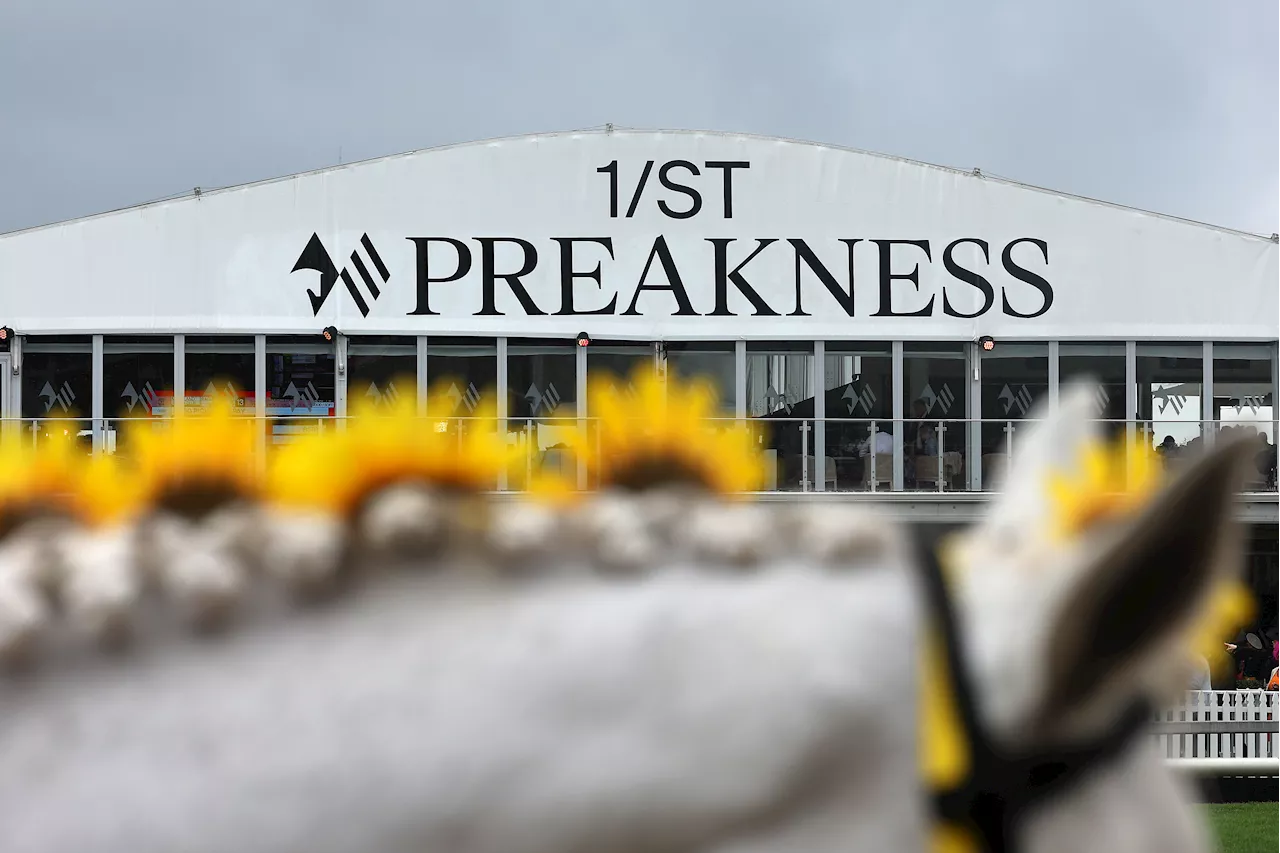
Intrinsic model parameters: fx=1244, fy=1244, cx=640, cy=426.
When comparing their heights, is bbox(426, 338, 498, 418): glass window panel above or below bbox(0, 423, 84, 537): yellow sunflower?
above

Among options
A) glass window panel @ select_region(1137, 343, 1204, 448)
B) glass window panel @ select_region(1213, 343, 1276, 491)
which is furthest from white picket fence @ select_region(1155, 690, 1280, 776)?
glass window panel @ select_region(1213, 343, 1276, 491)

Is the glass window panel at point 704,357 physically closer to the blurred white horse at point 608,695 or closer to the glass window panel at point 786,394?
the glass window panel at point 786,394

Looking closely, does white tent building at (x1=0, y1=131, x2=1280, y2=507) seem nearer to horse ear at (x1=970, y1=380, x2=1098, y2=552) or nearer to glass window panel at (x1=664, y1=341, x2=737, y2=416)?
glass window panel at (x1=664, y1=341, x2=737, y2=416)

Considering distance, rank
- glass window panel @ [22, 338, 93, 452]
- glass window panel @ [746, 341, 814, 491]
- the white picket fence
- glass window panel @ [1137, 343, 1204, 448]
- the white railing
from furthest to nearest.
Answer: glass window panel @ [1137, 343, 1204, 448] → glass window panel @ [22, 338, 93, 452] → glass window panel @ [746, 341, 814, 491] → the white railing → the white picket fence

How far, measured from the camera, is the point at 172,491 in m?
0.93

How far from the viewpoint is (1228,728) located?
10883mm

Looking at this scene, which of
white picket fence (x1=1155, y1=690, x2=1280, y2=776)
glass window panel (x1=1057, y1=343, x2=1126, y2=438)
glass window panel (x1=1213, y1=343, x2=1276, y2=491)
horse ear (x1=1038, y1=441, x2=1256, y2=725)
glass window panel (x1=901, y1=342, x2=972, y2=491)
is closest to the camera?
horse ear (x1=1038, y1=441, x2=1256, y2=725)

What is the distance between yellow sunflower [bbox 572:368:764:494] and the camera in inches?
35.0

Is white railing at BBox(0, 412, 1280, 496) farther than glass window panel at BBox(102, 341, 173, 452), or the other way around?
glass window panel at BBox(102, 341, 173, 452)

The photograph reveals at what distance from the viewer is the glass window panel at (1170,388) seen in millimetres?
18750

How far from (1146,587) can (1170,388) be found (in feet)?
65.0

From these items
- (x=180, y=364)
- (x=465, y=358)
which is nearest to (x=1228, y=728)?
(x=465, y=358)

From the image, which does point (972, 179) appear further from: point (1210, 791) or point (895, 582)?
point (895, 582)

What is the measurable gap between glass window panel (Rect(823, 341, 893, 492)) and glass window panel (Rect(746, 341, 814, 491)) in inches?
8.9
